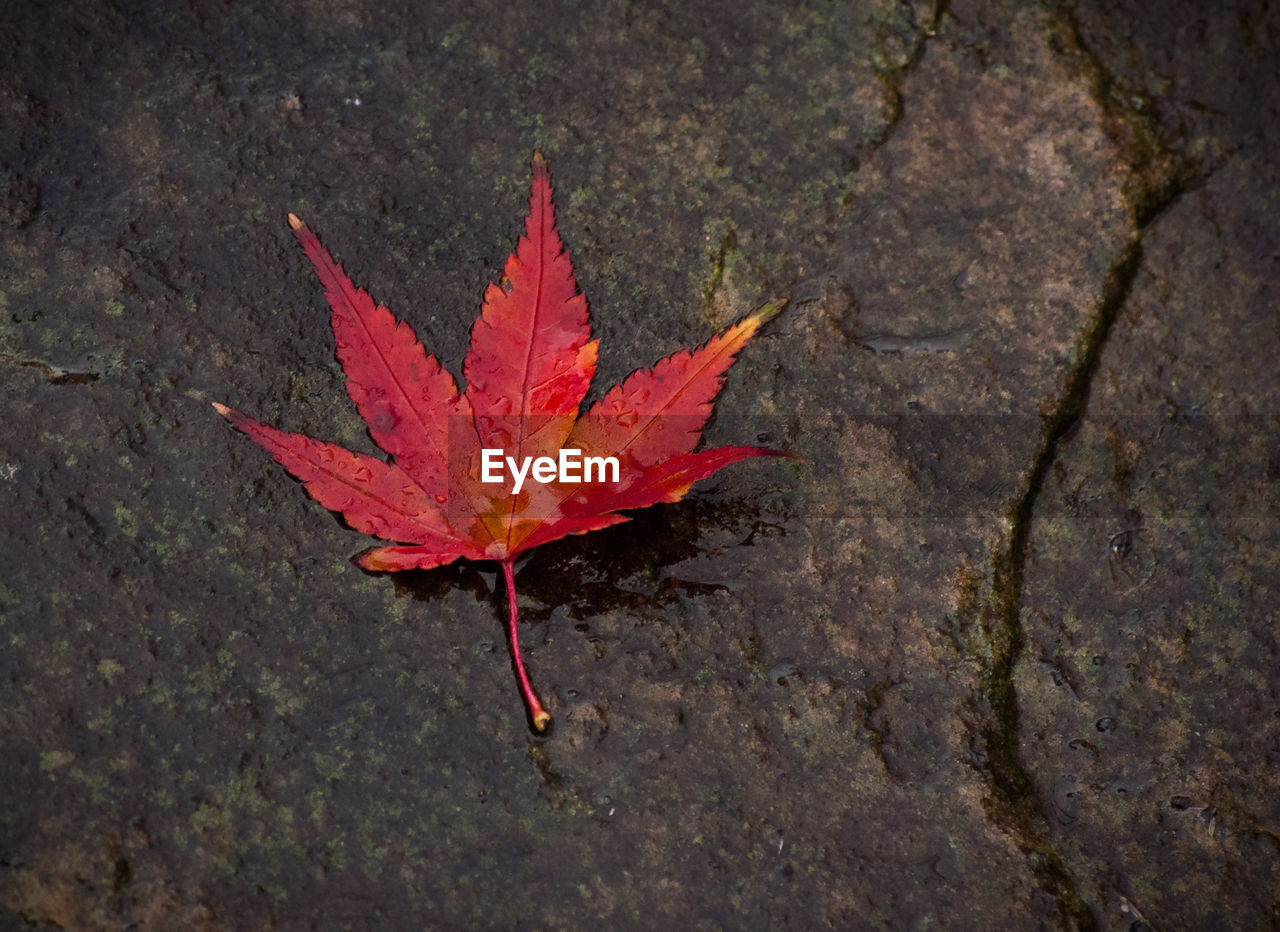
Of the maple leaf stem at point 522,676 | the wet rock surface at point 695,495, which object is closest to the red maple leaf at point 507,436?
the maple leaf stem at point 522,676

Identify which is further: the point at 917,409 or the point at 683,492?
the point at 917,409

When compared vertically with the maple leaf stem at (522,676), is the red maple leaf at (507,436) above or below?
above

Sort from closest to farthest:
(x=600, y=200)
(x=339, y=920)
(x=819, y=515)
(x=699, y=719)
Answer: (x=339, y=920)
(x=699, y=719)
(x=819, y=515)
(x=600, y=200)

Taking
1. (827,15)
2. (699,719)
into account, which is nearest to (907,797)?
(699,719)

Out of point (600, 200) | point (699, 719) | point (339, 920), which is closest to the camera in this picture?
point (339, 920)

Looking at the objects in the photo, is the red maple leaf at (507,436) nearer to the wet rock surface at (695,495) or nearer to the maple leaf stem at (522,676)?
the maple leaf stem at (522,676)

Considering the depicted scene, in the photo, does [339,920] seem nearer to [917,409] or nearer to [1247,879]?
[917,409]
